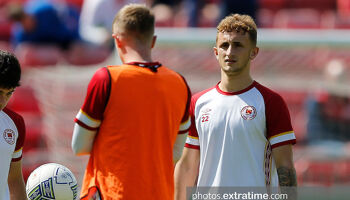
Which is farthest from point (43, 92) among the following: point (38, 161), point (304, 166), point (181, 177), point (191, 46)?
point (181, 177)

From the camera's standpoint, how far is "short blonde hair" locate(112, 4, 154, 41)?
15.8 ft

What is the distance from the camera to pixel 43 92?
10.5 meters

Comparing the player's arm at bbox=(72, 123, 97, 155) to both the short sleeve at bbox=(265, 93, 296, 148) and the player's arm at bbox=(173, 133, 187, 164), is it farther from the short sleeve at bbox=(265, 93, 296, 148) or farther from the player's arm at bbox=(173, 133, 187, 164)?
the short sleeve at bbox=(265, 93, 296, 148)

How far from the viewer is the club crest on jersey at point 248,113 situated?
5352mm

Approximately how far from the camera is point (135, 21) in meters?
4.81

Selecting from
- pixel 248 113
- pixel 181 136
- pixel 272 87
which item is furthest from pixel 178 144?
pixel 272 87

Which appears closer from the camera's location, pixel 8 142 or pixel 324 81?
pixel 8 142

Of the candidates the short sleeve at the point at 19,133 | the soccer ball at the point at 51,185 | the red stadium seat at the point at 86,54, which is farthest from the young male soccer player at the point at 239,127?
the red stadium seat at the point at 86,54

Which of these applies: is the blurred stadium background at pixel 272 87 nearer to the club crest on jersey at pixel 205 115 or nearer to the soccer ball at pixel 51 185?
the club crest on jersey at pixel 205 115

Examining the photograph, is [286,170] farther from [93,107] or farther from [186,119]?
[93,107]

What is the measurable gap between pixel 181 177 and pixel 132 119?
1148mm

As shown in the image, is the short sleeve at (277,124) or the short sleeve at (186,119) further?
the short sleeve at (277,124)

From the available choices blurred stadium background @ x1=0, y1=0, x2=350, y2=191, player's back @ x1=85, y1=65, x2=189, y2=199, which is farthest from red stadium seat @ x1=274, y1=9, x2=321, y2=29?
player's back @ x1=85, y1=65, x2=189, y2=199

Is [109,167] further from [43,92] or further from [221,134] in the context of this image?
[43,92]
